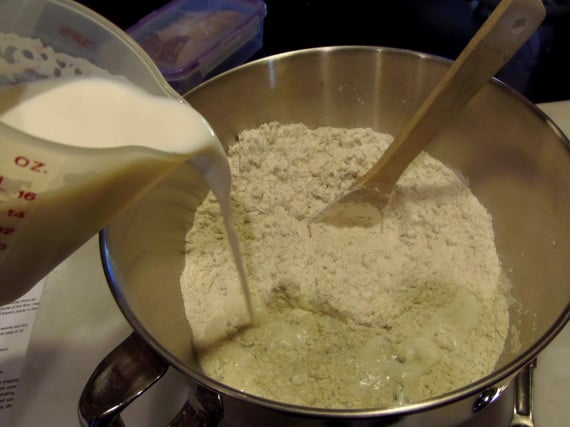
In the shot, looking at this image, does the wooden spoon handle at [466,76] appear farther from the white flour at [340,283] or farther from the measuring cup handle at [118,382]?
the measuring cup handle at [118,382]

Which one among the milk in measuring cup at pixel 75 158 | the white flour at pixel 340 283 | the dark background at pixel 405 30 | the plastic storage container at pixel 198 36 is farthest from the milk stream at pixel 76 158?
→ the dark background at pixel 405 30

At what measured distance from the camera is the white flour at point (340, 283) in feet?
2.55

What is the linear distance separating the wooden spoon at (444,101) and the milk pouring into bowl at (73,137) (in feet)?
1.11

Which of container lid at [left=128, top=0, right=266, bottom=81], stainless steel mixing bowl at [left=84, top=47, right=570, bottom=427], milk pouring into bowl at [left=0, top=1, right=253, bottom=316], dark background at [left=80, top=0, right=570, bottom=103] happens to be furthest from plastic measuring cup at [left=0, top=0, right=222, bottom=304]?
dark background at [left=80, top=0, right=570, bottom=103]

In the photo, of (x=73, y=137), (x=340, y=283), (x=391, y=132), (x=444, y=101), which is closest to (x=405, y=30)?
(x=391, y=132)

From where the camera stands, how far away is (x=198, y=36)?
126cm

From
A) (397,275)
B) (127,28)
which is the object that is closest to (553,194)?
(397,275)

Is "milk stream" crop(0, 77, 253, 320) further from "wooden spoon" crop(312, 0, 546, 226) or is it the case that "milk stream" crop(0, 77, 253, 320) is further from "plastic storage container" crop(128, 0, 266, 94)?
"plastic storage container" crop(128, 0, 266, 94)

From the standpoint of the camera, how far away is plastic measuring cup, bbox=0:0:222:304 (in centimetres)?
51

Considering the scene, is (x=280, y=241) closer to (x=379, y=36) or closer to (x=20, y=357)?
(x=20, y=357)

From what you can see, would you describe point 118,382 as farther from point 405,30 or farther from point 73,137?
point 405,30

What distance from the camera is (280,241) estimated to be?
930mm

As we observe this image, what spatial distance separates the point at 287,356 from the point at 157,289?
22 centimetres

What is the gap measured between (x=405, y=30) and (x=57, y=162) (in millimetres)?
1126
